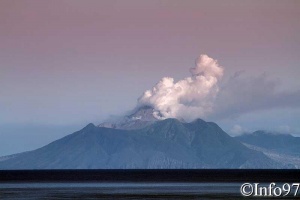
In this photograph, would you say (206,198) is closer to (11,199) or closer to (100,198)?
(100,198)

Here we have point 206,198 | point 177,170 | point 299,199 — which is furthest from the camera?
point 177,170

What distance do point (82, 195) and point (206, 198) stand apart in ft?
21.3

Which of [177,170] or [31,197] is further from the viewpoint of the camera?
[177,170]

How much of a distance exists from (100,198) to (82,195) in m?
3.51

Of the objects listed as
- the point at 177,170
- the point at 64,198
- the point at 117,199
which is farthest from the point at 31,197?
the point at 177,170

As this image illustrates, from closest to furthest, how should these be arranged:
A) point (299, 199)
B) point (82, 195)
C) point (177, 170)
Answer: point (299, 199), point (82, 195), point (177, 170)

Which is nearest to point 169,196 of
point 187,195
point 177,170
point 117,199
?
point 187,195

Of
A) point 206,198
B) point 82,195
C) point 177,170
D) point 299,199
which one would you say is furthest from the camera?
point 177,170

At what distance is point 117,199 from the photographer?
131ft

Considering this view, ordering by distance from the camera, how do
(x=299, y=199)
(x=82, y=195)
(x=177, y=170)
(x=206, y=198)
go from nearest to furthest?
(x=299, y=199) < (x=206, y=198) < (x=82, y=195) < (x=177, y=170)

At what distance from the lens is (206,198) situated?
4041 cm

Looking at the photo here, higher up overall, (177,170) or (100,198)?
(177,170)

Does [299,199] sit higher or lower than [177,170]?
lower

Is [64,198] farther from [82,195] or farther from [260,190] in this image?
[260,190]
